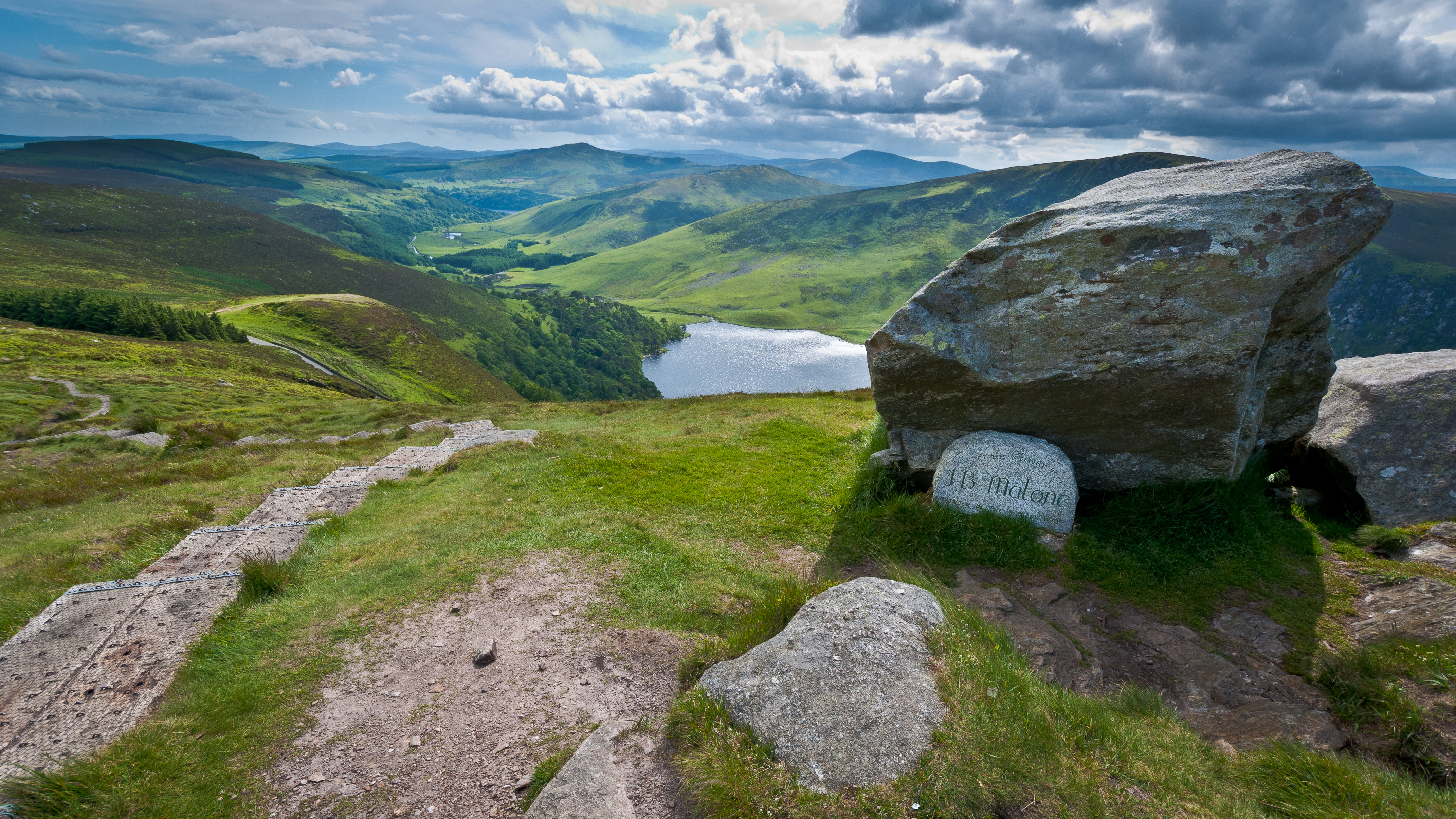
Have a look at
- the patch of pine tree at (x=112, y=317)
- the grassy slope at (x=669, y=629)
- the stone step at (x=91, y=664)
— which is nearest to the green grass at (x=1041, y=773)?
the grassy slope at (x=669, y=629)

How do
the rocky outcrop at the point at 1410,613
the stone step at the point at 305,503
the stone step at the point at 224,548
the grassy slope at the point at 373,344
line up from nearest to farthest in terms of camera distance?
1. the rocky outcrop at the point at 1410,613
2. the stone step at the point at 224,548
3. the stone step at the point at 305,503
4. the grassy slope at the point at 373,344

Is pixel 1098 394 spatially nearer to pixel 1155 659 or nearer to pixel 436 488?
pixel 1155 659

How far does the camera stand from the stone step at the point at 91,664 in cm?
603

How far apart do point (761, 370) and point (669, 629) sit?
15532 centimetres

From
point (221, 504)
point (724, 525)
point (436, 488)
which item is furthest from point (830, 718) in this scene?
point (221, 504)

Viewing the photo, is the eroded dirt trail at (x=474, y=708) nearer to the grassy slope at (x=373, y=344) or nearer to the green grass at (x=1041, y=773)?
the green grass at (x=1041, y=773)

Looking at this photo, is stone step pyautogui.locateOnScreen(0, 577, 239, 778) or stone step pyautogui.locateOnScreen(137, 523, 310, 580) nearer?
stone step pyautogui.locateOnScreen(0, 577, 239, 778)

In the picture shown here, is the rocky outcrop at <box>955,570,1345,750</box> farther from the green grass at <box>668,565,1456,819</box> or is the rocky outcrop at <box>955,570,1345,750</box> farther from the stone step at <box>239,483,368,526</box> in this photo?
the stone step at <box>239,483,368,526</box>

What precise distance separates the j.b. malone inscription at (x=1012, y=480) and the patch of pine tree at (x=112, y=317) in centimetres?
9460

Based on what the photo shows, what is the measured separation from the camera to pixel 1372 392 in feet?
37.7

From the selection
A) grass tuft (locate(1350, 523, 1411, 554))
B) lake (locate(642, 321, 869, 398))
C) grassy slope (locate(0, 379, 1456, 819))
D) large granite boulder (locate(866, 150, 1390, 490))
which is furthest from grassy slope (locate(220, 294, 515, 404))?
grass tuft (locate(1350, 523, 1411, 554))

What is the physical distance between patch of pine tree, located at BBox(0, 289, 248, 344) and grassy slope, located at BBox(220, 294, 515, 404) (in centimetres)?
913

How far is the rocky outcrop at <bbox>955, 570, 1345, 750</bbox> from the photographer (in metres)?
6.53

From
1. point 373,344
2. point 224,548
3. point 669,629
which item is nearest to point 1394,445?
point 669,629
